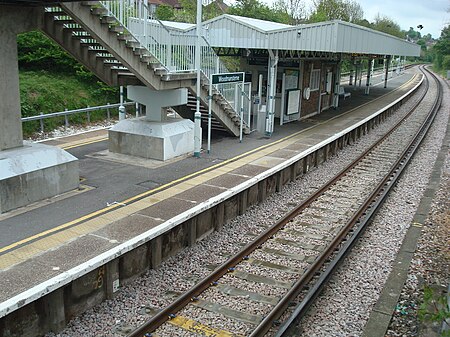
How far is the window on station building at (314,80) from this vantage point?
25042 millimetres

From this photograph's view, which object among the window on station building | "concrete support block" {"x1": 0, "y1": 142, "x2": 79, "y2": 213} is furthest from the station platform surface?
the window on station building

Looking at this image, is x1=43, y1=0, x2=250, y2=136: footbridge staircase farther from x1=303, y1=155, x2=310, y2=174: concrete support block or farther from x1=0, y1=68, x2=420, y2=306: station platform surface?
x1=303, y1=155, x2=310, y2=174: concrete support block

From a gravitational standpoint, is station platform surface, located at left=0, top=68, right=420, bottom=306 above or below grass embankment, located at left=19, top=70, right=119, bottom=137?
below

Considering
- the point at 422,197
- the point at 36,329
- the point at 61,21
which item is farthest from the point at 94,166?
the point at 422,197

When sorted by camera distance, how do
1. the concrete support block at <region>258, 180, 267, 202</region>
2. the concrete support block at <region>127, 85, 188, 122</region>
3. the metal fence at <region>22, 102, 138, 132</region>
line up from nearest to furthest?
the concrete support block at <region>258, 180, 267, 202</region> < the concrete support block at <region>127, 85, 188, 122</region> < the metal fence at <region>22, 102, 138, 132</region>

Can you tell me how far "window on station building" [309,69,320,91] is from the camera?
2504 cm

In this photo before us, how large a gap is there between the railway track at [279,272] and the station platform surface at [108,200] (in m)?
1.66

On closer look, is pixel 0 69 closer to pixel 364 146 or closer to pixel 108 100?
pixel 108 100

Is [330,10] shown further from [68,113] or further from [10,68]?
[10,68]

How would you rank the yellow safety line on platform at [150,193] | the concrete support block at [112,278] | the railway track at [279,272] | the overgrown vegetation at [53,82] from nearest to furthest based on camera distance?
the railway track at [279,272] < the concrete support block at [112,278] < the yellow safety line on platform at [150,193] < the overgrown vegetation at [53,82]

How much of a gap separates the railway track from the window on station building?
11641mm

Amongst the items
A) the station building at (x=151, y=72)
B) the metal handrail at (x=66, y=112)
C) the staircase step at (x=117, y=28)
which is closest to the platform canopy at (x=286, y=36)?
the station building at (x=151, y=72)

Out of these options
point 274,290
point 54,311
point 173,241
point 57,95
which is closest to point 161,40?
point 173,241

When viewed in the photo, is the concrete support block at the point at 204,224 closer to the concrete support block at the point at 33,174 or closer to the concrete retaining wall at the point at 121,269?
the concrete retaining wall at the point at 121,269
